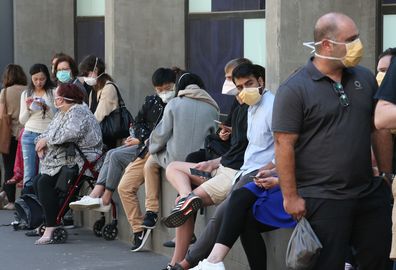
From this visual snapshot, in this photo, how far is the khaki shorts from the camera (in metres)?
8.52

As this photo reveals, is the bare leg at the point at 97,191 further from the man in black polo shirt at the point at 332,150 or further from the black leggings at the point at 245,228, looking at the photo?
the man in black polo shirt at the point at 332,150

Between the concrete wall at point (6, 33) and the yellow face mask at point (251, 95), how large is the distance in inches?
381

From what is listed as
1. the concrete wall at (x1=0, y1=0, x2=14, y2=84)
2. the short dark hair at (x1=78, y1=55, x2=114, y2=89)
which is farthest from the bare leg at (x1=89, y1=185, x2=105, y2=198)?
the concrete wall at (x1=0, y1=0, x2=14, y2=84)

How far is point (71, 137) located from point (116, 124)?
2.41 feet

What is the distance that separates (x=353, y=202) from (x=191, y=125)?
3665mm

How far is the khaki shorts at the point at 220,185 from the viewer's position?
8.52 meters

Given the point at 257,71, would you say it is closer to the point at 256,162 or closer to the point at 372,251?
the point at 256,162

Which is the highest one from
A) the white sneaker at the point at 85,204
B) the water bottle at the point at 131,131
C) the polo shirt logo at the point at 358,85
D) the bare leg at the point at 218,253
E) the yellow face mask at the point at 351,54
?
the yellow face mask at the point at 351,54

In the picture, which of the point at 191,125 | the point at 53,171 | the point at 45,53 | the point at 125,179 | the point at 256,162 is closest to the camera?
the point at 256,162

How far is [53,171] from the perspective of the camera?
37.2 ft

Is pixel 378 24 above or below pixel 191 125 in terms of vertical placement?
above

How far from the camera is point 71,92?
1134 centimetres

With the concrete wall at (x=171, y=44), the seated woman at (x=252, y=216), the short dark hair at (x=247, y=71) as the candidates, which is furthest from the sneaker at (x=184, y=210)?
the short dark hair at (x=247, y=71)

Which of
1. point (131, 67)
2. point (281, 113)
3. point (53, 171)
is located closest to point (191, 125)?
point (53, 171)
